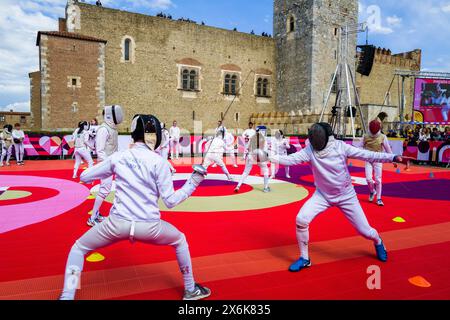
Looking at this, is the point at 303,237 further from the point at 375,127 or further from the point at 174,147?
the point at 174,147

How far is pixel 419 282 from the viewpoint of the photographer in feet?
12.2

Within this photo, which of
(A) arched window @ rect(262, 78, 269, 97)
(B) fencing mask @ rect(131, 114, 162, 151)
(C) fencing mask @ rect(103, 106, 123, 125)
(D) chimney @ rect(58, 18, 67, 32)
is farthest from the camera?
(A) arched window @ rect(262, 78, 269, 97)

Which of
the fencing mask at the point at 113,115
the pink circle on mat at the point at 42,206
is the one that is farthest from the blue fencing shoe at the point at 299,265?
the pink circle on mat at the point at 42,206

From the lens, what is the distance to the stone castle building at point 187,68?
25344 millimetres

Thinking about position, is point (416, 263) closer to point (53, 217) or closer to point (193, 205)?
point (193, 205)

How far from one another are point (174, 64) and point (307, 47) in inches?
474

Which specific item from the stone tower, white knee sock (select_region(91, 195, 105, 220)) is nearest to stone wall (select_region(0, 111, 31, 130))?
the stone tower

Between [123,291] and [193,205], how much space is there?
4.07 metres

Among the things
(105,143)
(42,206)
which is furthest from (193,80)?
(105,143)

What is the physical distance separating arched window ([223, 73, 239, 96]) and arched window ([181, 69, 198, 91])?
3.03 m

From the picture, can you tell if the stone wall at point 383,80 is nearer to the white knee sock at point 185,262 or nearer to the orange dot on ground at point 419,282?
the orange dot on ground at point 419,282

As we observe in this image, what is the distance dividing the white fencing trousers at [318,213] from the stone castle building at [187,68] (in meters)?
24.2

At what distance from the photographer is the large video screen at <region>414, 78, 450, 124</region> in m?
26.5

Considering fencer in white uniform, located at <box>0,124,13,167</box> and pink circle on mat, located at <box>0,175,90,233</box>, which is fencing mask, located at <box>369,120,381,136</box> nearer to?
pink circle on mat, located at <box>0,175,90,233</box>
